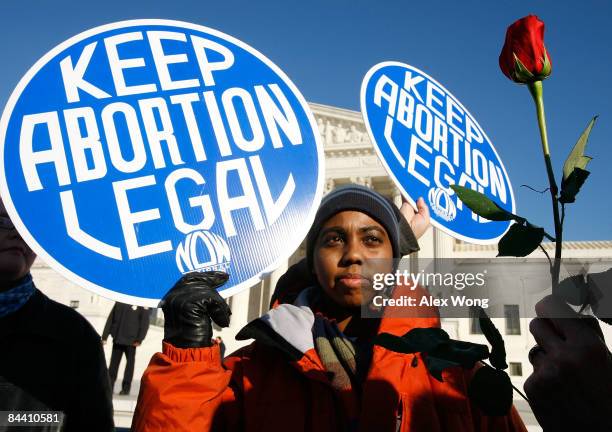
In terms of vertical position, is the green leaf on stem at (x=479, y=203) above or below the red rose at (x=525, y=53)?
below

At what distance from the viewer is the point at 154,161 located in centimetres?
147

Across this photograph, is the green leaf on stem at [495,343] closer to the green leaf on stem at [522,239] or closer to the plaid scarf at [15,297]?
the green leaf on stem at [522,239]

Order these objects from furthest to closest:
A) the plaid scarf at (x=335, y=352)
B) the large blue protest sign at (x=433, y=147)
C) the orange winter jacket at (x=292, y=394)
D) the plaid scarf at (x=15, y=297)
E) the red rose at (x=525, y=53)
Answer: the large blue protest sign at (x=433, y=147)
the plaid scarf at (x=15, y=297)
the plaid scarf at (x=335, y=352)
the orange winter jacket at (x=292, y=394)
the red rose at (x=525, y=53)

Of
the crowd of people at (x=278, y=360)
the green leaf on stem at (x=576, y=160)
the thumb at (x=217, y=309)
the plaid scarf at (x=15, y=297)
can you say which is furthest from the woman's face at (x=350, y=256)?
the plaid scarf at (x=15, y=297)

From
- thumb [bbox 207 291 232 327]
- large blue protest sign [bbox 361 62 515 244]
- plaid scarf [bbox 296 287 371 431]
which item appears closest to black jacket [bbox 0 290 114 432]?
thumb [bbox 207 291 232 327]

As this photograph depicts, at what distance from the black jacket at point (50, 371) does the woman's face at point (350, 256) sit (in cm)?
96

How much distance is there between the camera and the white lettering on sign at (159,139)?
1404 mm

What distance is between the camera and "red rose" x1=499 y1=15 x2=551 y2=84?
0.79 meters

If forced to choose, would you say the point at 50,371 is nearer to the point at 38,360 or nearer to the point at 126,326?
the point at 38,360

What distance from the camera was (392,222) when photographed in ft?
5.90

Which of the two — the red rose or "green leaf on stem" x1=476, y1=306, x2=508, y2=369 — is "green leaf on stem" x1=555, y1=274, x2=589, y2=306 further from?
the red rose

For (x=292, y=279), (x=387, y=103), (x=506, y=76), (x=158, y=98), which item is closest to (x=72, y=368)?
(x=292, y=279)

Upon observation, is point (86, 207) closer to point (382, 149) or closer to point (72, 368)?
point (72, 368)

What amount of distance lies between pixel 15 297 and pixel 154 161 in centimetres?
79
